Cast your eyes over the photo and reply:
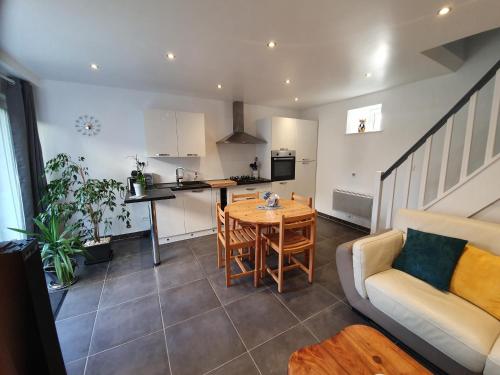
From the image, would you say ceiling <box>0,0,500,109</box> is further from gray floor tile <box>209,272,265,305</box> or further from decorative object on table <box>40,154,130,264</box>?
gray floor tile <box>209,272,265,305</box>

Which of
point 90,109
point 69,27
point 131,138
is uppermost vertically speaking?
point 69,27

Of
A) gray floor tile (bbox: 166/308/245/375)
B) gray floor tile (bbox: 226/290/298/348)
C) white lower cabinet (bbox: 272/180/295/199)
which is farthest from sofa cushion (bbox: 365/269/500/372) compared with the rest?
white lower cabinet (bbox: 272/180/295/199)

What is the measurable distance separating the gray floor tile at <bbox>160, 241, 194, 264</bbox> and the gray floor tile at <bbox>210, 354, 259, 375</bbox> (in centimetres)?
154

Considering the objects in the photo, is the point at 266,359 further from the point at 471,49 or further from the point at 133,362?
the point at 471,49

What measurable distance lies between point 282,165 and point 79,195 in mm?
3376

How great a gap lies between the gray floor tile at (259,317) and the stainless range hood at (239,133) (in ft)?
→ 8.85

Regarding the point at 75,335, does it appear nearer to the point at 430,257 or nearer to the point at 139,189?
the point at 139,189

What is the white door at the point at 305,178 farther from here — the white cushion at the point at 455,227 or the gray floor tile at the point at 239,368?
the gray floor tile at the point at 239,368

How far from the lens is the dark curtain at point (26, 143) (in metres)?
2.36

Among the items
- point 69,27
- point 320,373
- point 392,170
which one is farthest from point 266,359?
point 69,27

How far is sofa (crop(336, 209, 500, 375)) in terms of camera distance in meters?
1.13

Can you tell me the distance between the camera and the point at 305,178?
4.57 m

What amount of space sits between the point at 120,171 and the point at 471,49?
Result: 5.12m

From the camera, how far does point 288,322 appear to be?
1.75m
